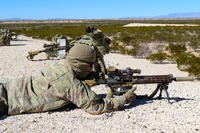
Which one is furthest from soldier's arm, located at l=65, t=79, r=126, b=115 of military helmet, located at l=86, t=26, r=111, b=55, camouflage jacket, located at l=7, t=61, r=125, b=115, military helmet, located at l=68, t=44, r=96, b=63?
military helmet, located at l=86, t=26, r=111, b=55

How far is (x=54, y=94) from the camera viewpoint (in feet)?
25.3

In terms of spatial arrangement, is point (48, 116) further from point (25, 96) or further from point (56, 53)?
point (56, 53)

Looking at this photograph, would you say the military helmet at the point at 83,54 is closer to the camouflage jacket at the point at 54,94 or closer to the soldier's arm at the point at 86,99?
the camouflage jacket at the point at 54,94

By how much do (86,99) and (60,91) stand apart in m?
0.44

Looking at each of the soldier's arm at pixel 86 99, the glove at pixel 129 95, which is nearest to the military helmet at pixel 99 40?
the glove at pixel 129 95

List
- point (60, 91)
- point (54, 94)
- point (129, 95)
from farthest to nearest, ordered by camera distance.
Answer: point (129, 95) → point (54, 94) → point (60, 91)

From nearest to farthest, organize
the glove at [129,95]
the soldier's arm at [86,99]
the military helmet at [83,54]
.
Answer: the soldier's arm at [86,99] < the military helmet at [83,54] < the glove at [129,95]

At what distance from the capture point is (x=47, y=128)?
7047mm

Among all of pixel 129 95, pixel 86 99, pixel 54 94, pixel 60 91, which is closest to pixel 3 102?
pixel 54 94

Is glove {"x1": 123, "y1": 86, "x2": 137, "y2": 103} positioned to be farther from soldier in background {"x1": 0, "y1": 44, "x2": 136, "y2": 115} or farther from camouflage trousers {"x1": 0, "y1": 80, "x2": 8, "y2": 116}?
camouflage trousers {"x1": 0, "y1": 80, "x2": 8, "y2": 116}

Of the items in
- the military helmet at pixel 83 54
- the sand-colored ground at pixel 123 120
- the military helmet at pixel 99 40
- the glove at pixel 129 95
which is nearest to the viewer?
the sand-colored ground at pixel 123 120

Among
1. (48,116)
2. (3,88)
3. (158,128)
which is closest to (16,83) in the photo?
(3,88)

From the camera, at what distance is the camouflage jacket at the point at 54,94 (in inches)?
297

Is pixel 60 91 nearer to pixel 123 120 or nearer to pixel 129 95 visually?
pixel 123 120
